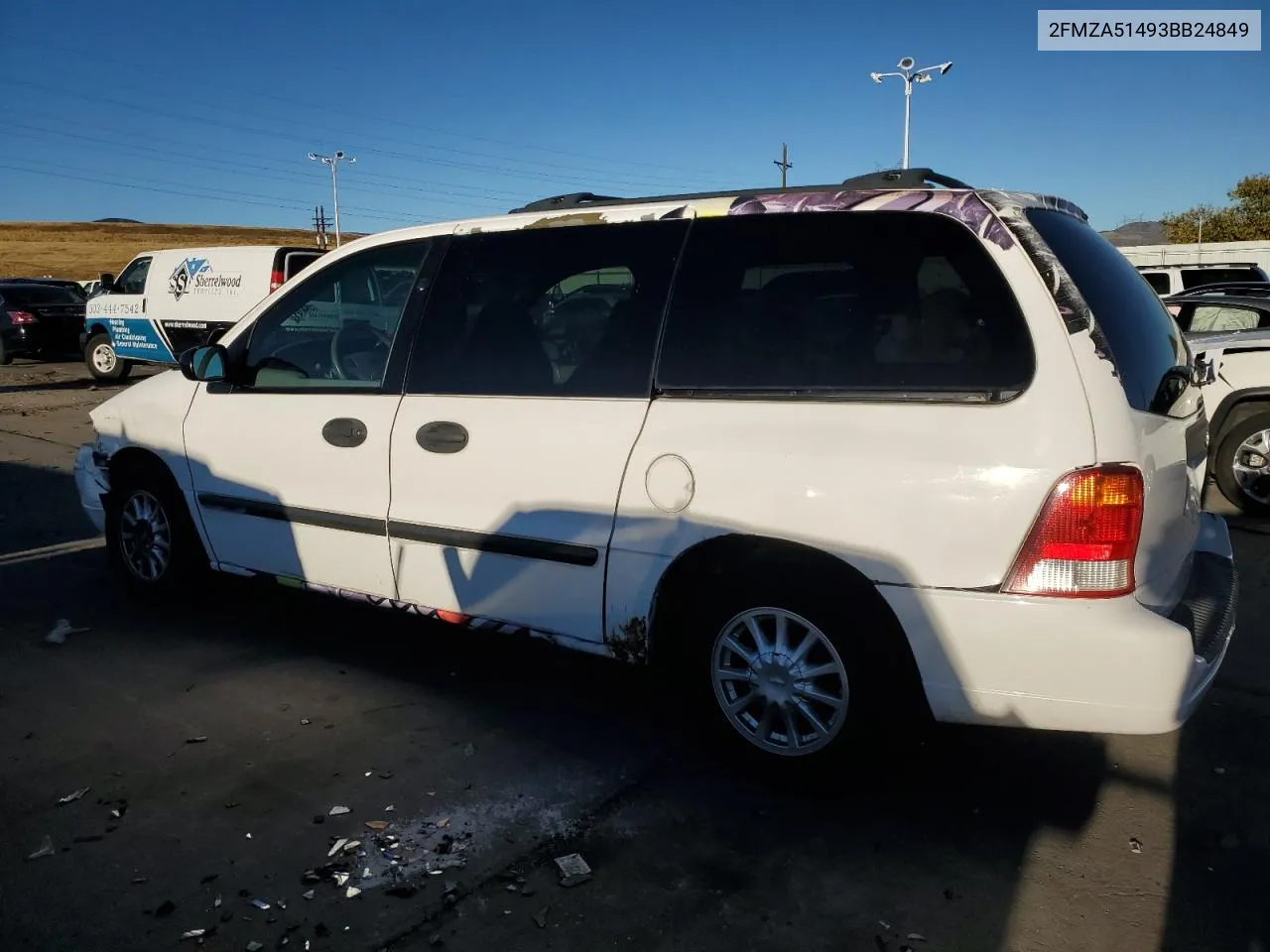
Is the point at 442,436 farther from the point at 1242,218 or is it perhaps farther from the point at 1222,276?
the point at 1242,218

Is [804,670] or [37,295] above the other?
[37,295]

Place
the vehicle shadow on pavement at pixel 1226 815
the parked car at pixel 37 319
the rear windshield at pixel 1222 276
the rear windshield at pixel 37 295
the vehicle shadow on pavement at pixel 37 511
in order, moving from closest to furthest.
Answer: the vehicle shadow on pavement at pixel 1226 815
the vehicle shadow on pavement at pixel 37 511
the rear windshield at pixel 1222 276
the parked car at pixel 37 319
the rear windshield at pixel 37 295

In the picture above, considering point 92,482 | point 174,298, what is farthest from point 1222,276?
point 174,298

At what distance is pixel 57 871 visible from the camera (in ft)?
9.16

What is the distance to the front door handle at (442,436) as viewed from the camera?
3646 mm

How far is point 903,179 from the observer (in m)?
3.17

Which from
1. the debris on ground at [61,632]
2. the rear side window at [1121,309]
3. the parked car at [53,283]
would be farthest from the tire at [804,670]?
the parked car at [53,283]

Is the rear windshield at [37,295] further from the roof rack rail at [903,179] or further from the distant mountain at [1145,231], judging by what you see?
the distant mountain at [1145,231]

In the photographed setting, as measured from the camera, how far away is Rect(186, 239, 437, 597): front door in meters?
3.94

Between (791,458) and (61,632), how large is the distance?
3.70m

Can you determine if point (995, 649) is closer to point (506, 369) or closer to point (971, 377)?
point (971, 377)

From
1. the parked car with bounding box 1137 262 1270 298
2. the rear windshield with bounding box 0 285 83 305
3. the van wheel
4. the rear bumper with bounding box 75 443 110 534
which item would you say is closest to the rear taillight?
the rear bumper with bounding box 75 443 110 534

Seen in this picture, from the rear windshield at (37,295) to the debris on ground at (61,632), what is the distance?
17541 mm

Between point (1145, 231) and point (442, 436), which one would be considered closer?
point (442, 436)
